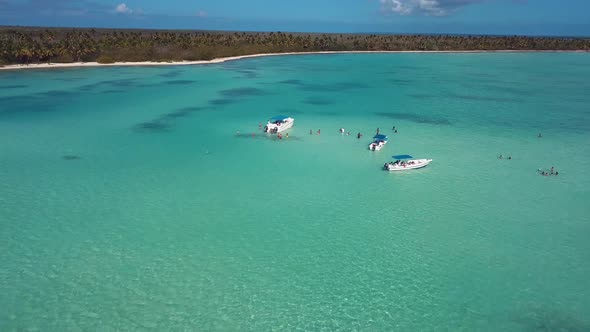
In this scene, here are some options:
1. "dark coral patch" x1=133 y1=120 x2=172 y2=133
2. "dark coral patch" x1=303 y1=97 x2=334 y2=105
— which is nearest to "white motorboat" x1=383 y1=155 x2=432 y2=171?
"dark coral patch" x1=133 y1=120 x2=172 y2=133

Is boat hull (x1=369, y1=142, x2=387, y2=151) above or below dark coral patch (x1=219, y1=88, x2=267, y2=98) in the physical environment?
below

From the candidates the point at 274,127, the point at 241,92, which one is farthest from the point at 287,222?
the point at 241,92

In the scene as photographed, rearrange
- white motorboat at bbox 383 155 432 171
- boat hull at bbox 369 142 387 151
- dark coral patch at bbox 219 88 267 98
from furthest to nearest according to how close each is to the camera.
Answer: dark coral patch at bbox 219 88 267 98, boat hull at bbox 369 142 387 151, white motorboat at bbox 383 155 432 171

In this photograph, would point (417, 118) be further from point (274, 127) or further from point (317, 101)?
point (274, 127)

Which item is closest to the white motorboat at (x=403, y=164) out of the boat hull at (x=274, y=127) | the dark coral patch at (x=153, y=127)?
the boat hull at (x=274, y=127)

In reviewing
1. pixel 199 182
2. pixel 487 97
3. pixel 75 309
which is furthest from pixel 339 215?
pixel 487 97

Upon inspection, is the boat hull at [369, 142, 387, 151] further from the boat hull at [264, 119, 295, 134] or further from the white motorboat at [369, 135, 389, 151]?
the boat hull at [264, 119, 295, 134]
